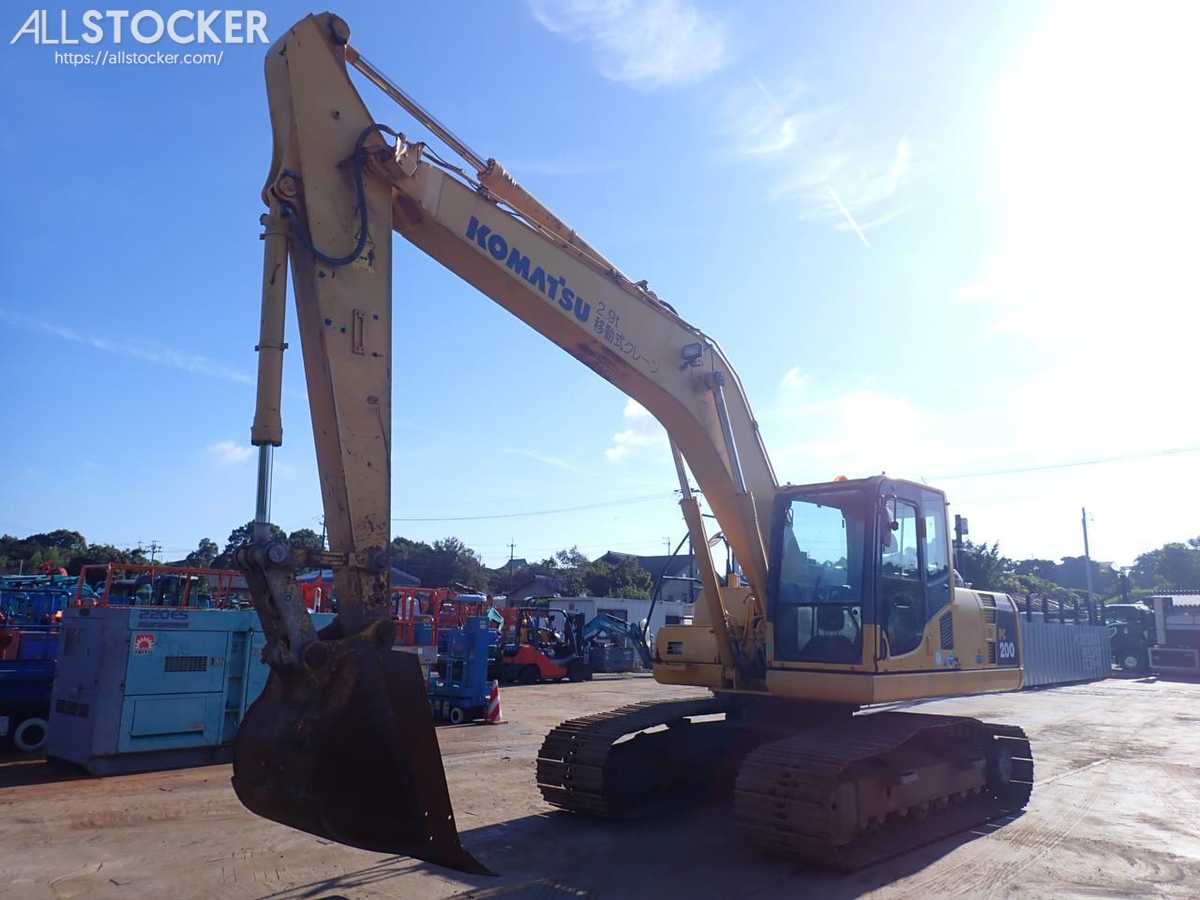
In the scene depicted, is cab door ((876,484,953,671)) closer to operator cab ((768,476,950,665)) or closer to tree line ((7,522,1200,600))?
operator cab ((768,476,950,665))

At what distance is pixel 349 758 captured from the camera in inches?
197

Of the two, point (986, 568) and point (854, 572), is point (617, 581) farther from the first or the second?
point (854, 572)

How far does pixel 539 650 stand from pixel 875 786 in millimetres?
19876

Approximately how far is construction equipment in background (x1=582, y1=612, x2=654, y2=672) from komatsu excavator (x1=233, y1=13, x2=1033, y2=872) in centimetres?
1951

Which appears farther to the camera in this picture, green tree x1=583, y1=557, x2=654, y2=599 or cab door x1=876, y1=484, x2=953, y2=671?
green tree x1=583, y1=557, x2=654, y2=599

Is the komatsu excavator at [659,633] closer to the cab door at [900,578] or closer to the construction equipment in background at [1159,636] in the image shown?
the cab door at [900,578]

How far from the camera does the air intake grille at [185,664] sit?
12.0 meters

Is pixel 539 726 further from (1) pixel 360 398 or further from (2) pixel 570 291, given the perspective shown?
(1) pixel 360 398

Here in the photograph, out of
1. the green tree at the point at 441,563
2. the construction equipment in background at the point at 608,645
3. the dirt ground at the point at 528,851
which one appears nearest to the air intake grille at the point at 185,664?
the dirt ground at the point at 528,851

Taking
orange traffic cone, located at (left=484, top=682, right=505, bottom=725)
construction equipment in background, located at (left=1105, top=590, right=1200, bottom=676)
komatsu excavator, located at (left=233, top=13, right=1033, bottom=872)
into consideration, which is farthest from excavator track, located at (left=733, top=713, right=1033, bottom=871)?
construction equipment in background, located at (left=1105, top=590, right=1200, bottom=676)

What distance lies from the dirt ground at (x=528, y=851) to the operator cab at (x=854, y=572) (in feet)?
6.04

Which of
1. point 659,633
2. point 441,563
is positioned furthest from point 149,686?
point 441,563

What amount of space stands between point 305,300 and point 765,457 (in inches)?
201

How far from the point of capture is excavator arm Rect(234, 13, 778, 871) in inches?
198
